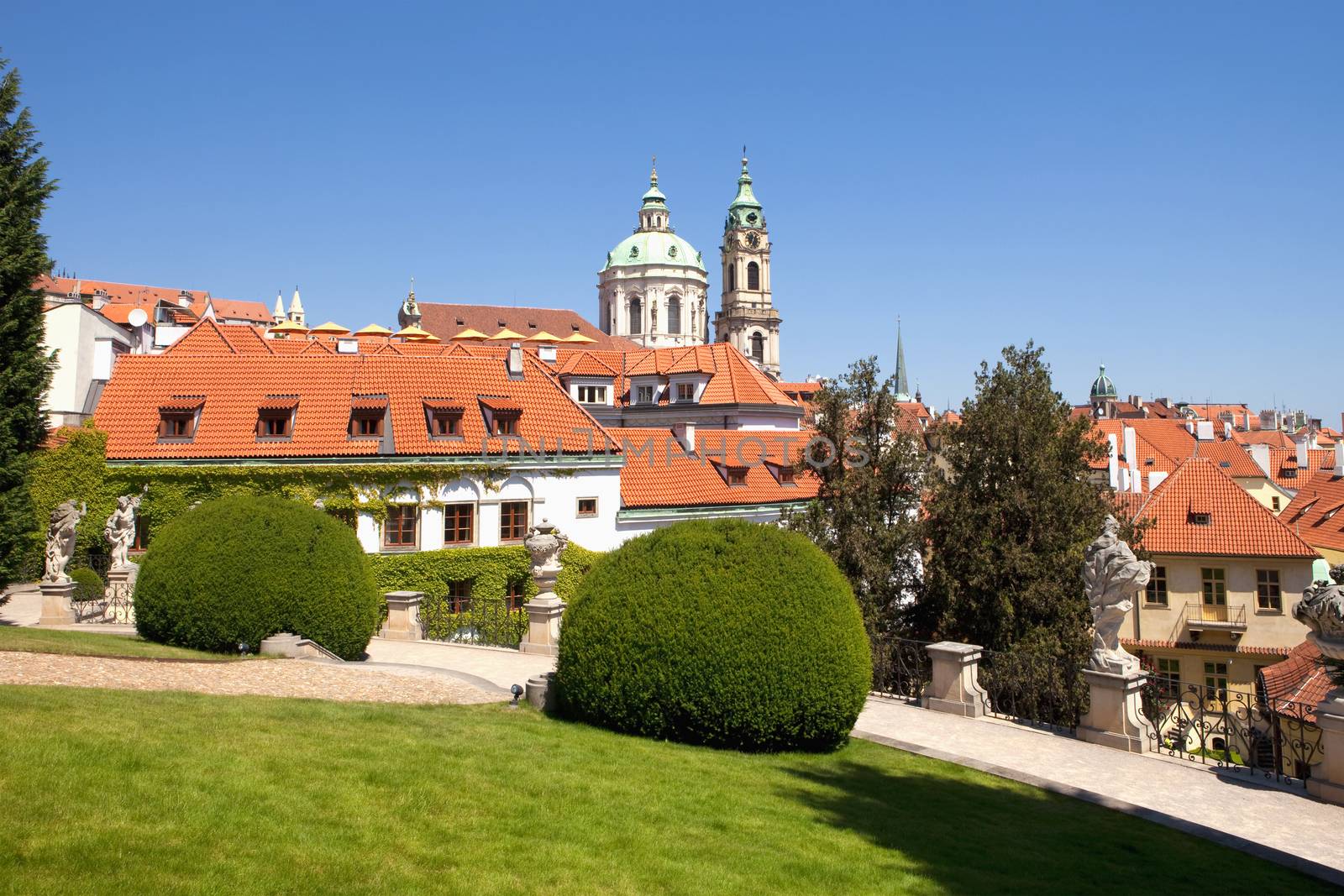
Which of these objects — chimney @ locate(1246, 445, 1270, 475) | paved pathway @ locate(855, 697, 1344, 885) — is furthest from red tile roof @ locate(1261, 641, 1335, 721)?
chimney @ locate(1246, 445, 1270, 475)

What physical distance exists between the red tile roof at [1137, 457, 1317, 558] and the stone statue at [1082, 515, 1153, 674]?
2213 cm

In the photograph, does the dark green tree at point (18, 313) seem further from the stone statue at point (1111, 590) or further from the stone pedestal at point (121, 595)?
the stone statue at point (1111, 590)

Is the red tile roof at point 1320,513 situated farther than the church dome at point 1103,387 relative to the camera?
No

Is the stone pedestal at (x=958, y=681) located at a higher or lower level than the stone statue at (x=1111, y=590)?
lower

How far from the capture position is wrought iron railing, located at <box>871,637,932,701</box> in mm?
16328

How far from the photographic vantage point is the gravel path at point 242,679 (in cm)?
1291

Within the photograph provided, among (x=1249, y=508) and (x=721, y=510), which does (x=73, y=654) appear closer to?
(x=721, y=510)

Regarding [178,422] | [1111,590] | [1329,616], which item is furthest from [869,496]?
[178,422]

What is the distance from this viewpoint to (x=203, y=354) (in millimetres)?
33312

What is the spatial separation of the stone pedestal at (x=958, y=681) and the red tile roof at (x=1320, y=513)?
31.9 m

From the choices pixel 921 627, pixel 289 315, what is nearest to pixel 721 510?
pixel 921 627

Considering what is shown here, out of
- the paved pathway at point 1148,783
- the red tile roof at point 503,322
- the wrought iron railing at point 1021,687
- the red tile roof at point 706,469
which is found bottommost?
the paved pathway at point 1148,783

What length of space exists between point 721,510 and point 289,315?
129984 millimetres

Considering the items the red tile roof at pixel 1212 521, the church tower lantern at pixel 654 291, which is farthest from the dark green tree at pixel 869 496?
the church tower lantern at pixel 654 291
